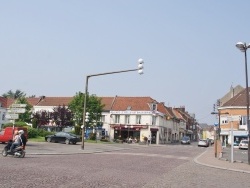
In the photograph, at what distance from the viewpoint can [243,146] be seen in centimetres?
5722

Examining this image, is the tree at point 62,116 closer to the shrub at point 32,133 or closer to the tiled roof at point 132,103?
the tiled roof at point 132,103

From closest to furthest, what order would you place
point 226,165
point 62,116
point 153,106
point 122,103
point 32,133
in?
1. point 226,165
2. point 32,133
3. point 62,116
4. point 153,106
5. point 122,103

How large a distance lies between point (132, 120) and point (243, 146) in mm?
24365

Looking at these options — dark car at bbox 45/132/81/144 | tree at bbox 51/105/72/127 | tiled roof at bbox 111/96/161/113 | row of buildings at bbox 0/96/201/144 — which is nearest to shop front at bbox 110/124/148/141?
row of buildings at bbox 0/96/201/144

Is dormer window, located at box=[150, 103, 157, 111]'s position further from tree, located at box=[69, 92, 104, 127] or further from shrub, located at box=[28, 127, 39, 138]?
shrub, located at box=[28, 127, 39, 138]

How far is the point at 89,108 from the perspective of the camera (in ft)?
212

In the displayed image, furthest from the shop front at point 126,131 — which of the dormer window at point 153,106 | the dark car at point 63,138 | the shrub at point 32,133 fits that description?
the dark car at point 63,138

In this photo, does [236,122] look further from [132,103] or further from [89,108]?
[89,108]

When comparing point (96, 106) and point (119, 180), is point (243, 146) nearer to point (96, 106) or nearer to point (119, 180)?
point (96, 106)

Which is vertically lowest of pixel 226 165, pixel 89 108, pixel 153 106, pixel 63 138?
pixel 226 165

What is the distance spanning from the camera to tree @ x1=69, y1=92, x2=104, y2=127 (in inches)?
2547

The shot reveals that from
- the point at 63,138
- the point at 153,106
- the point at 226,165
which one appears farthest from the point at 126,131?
the point at 226,165

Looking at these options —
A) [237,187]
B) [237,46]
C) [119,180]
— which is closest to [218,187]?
[237,187]

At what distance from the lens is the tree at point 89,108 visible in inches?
2547
